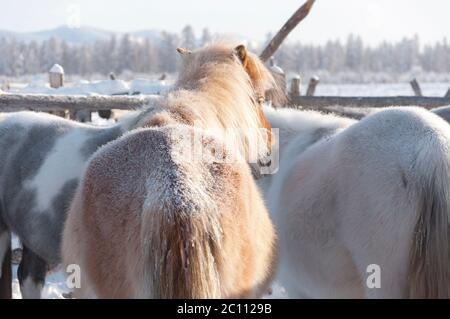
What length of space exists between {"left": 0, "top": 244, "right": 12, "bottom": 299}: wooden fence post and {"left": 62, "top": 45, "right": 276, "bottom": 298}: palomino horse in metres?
2.21

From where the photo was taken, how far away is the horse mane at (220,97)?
2.30 metres

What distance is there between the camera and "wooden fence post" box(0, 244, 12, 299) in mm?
4035

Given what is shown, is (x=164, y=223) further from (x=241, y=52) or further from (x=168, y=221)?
(x=241, y=52)

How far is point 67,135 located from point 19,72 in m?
92.2

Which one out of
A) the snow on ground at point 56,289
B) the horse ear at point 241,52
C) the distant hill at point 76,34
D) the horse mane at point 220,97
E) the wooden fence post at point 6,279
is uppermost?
the distant hill at point 76,34

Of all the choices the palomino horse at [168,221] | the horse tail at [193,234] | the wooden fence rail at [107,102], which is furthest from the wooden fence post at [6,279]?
the horse tail at [193,234]

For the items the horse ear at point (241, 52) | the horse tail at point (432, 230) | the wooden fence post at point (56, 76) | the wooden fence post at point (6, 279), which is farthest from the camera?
the wooden fence post at point (56, 76)

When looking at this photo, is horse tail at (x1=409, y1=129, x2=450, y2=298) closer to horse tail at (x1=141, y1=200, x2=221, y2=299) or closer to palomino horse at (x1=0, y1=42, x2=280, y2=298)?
horse tail at (x1=141, y1=200, x2=221, y2=299)

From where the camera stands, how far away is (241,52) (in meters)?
3.01

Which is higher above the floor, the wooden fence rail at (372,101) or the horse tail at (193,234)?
the wooden fence rail at (372,101)

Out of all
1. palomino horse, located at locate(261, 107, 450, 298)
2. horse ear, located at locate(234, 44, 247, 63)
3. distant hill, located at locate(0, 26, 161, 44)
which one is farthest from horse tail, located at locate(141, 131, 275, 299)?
distant hill, located at locate(0, 26, 161, 44)

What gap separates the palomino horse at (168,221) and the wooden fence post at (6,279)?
7.25ft

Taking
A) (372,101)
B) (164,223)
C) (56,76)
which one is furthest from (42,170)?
(56,76)

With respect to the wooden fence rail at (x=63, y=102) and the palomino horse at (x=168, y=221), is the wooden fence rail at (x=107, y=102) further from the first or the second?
the palomino horse at (x=168, y=221)
